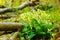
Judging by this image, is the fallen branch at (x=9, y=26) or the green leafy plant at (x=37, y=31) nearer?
the green leafy plant at (x=37, y=31)

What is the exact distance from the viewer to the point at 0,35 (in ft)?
14.9

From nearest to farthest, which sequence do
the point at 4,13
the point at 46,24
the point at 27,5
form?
the point at 46,24 < the point at 4,13 < the point at 27,5

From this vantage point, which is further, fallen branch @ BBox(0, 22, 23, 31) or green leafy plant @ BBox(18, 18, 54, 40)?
fallen branch @ BBox(0, 22, 23, 31)

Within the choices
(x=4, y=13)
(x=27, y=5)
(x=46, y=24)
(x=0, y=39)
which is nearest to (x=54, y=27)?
(x=46, y=24)

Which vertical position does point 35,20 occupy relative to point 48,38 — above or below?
above

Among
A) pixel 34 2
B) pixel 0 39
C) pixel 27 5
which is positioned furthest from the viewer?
pixel 34 2

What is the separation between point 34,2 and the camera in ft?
30.7

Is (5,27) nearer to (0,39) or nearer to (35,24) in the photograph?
(0,39)

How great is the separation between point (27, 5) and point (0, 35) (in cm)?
423

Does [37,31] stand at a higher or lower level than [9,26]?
lower

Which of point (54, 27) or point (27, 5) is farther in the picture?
point (27, 5)

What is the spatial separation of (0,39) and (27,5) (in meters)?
4.75

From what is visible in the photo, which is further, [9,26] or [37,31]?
[9,26]

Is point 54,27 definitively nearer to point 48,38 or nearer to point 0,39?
point 48,38
